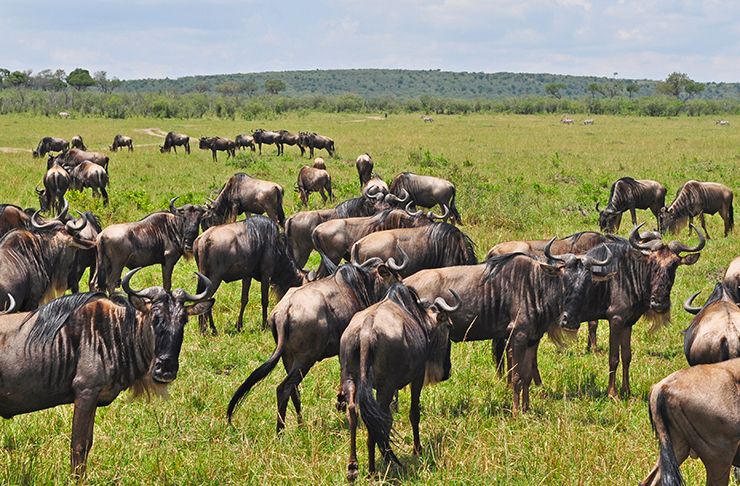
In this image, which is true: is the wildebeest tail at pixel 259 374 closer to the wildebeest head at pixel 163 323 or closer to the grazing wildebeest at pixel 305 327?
the grazing wildebeest at pixel 305 327

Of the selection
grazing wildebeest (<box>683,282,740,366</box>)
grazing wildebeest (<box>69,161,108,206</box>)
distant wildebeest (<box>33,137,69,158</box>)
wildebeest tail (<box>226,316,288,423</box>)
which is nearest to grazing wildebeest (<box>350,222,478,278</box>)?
wildebeest tail (<box>226,316,288,423</box>)

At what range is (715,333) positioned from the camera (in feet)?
19.2

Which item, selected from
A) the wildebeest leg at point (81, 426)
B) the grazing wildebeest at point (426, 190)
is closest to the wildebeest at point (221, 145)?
the grazing wildebeest at point (426, 190)

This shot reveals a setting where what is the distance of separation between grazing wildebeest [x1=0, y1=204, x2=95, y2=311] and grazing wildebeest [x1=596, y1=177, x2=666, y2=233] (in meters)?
10.7

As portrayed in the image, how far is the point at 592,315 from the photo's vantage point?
7.76 meters

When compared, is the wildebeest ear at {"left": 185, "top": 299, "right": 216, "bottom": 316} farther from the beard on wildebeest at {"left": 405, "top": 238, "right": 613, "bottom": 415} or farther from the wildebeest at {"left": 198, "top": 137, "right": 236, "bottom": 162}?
the wildebeest at {"left": 198, "top": 137, "right": 236, "bottom": 162}

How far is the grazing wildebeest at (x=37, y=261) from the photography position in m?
7.64

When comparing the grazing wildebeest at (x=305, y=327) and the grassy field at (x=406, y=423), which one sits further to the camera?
the grazing wildebeest at (x=305, y=327)

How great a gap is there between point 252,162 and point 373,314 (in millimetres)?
21848

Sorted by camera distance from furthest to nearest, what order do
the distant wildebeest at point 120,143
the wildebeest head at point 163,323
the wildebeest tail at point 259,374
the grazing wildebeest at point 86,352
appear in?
1. the distant wildebeest at point 120,143
2. the wildebeest tail at point 259,374
3. the wildebeest head at point 163,323
4. the grazing wildebeest at point 86,352

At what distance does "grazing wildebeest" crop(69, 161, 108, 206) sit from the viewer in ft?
62.0

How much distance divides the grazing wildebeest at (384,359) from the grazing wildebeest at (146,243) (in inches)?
204

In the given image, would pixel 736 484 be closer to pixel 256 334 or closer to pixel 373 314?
pixel 373 314

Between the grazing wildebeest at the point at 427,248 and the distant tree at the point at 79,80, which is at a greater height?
the distant tree at the point at 79,80
